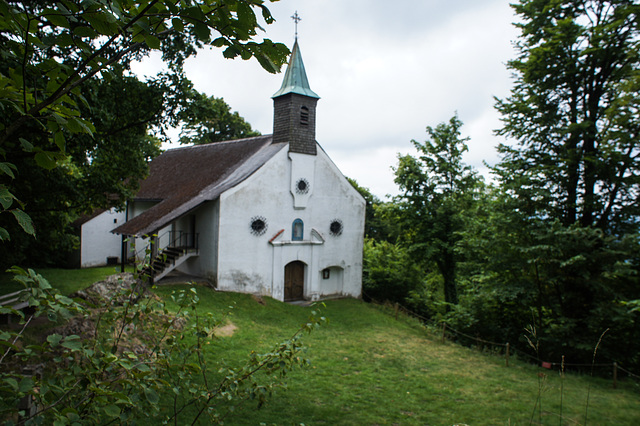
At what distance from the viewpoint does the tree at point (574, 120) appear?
14.0 metres

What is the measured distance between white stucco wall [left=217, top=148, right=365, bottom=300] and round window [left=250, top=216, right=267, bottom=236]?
14 centimetres

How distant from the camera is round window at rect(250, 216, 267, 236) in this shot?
65.9ft

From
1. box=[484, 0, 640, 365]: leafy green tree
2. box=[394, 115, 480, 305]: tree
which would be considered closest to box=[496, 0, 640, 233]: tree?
box=[484, 0, 640, 365]: leafy green tree

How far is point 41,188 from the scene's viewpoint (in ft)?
33.9

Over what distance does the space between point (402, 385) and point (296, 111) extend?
14527 millimetres

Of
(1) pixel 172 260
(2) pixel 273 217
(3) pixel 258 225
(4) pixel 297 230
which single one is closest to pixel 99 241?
(1) pixel 172 260

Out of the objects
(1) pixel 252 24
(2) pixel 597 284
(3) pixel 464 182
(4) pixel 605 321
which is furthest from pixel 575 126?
(1) pixel 252 24

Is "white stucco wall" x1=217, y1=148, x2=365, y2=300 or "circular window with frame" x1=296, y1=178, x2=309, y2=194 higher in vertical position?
"circular window with frame" x1=296, y1=178, x2=309, y2=194

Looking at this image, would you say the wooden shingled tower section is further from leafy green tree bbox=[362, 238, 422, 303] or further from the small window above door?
leafy green tree bbox=[362, 238, 422, 303]

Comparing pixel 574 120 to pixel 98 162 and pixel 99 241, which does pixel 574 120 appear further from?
pixel 99 241

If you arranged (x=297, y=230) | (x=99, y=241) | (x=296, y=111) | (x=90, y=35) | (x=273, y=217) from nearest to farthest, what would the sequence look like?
(x=90, y=35) → (x=273, y=217) → (x=296, y=111) → (x=297, y=230) → (x=99, y=241)

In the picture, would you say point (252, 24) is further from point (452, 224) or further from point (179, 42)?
point (452, 224)

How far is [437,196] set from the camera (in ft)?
74.6

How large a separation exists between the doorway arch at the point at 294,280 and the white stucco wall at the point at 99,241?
1137 centimetres
